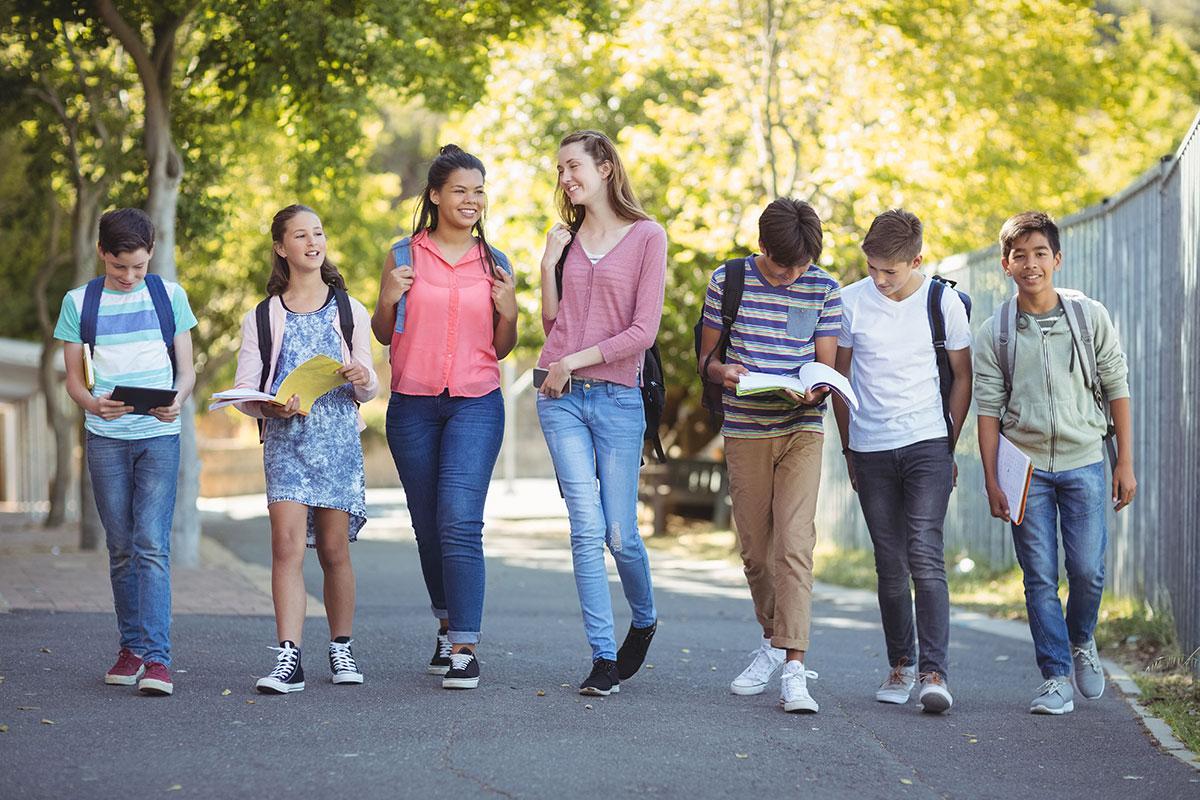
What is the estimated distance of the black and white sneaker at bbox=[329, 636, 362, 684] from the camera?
5.54m

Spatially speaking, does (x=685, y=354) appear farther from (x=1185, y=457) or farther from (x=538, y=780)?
(x=538, y=780)

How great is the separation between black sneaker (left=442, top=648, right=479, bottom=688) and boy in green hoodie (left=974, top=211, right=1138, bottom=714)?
217 centimetres

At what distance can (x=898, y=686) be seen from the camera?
5602 mm

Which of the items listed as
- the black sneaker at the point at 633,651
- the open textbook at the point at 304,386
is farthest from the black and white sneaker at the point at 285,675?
the black sneaker at the point at 633,651

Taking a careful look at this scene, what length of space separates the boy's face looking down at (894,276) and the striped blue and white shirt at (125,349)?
2683 mm

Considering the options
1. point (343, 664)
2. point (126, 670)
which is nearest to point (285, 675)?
point (343, 664)

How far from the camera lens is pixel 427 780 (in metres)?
4.10

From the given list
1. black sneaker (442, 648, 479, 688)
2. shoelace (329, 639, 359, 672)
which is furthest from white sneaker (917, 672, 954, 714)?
shoelace (329, 639, 359, 672)

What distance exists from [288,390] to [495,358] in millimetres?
842

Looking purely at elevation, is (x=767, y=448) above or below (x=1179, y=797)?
above

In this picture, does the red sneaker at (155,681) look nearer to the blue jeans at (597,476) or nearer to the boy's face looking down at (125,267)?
the boy's face looking down at (125,267)

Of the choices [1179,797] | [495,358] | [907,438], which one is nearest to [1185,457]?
[907,438]

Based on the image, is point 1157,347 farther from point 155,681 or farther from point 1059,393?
point 155,681

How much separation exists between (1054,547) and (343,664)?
114 inches
